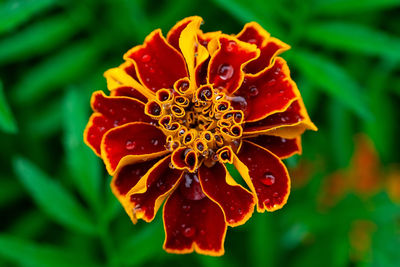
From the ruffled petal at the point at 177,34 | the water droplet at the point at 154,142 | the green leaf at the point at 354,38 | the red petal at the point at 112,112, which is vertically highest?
the ruffled petal at the point at 177,34

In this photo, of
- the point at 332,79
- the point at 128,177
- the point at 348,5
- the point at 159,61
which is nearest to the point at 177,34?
the point at 159,61

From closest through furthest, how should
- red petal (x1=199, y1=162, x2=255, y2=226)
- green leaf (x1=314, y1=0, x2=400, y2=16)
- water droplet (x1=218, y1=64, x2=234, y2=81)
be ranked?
1. red petal (x1=199, y1=162, x2=255, y2=226)
2. water droplet (x1=218, y1=64, x2=234, y2=81)
3. green leaf (x1=314, y1=0, x2=400, y2=16)

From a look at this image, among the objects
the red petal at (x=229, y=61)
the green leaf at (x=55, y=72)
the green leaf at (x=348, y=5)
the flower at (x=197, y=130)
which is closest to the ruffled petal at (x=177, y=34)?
the flower at (x=197, y=130)

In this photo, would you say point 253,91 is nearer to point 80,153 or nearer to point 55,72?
point 80,153

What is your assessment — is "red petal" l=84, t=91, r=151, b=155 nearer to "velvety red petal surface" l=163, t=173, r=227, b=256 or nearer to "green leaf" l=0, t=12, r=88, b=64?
"velvety red petal surface" l=163, t=173, r=227, b=256

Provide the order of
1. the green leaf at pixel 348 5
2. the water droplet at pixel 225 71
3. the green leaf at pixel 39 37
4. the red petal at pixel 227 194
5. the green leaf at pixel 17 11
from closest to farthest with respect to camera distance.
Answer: the red petal at pixel 227 194, the water droplet at pixel 225 71, the green leaf at pixel 17 11, the green leaf at pixel 348 5, the green leaf at pixel 39 37

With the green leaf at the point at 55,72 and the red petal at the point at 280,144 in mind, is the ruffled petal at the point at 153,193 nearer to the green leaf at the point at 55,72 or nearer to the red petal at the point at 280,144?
the red petal at the point at 280,144

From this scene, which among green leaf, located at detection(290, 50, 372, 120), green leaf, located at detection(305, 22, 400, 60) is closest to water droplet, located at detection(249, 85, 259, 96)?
green leaf, located at detection(290, 50, 372, 120)
